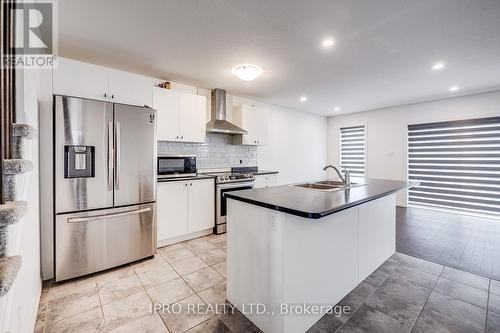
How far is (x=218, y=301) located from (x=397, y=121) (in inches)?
224

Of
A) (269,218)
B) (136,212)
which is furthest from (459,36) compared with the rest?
(136,212)

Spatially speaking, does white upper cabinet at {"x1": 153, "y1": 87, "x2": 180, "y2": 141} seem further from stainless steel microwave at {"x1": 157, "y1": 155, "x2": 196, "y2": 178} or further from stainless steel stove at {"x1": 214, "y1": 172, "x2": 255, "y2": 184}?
stainless steel stove at {"x1": 214, "y1": 172, "x2": 255, "y2": 184}

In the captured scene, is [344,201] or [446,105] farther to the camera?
[446,105]

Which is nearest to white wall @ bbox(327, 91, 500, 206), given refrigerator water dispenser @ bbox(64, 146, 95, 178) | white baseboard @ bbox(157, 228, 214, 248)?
white baseboard @ bbox(157, 228, 214, 248)

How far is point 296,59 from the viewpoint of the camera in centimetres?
288

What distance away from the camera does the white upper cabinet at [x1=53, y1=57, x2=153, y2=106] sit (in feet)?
8.12

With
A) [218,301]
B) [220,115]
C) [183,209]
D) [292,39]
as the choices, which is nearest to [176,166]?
[183,209]

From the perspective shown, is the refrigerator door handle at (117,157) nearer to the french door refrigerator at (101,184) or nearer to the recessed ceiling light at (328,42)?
the french door refrigerator at (101,184)

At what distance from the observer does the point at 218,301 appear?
1.95m

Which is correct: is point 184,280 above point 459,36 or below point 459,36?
below

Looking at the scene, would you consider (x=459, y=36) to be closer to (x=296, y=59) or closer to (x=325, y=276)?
(x=296, y=59)

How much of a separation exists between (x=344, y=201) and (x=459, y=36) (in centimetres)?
231

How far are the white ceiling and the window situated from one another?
8.22 ft

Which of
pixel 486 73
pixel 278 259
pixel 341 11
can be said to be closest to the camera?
pixel 278 259
